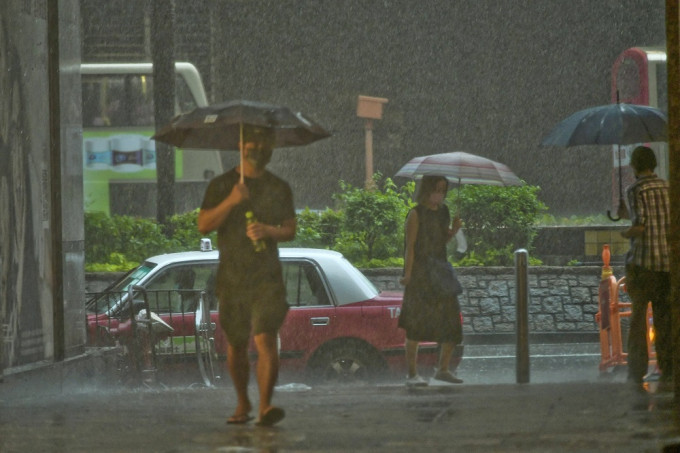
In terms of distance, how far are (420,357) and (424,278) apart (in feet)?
3.96

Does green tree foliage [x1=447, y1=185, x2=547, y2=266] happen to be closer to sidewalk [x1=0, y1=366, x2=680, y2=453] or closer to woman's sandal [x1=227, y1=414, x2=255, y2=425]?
sidewalk [x1=0, y1=366, x2=680, y2=453]

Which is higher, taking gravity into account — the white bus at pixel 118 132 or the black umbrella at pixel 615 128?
the white bus at pixel 118 132

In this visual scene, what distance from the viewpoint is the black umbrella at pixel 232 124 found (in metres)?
6.45

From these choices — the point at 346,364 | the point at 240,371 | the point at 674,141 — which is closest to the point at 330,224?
the point at 346,364

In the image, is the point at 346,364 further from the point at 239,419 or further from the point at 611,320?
the point at 239,419

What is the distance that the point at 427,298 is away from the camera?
31.4ft

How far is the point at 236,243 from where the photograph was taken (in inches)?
245

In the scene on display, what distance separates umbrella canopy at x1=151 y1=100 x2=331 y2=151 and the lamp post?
55.9 feet

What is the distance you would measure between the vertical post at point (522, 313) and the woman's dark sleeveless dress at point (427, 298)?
0.63m

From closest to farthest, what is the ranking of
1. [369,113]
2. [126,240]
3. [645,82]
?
[126,240]
[645,82]
[369,113]

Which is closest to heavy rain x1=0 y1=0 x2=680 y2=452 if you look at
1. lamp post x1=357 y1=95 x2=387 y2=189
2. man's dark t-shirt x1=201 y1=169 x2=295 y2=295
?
lamp post x1=357 y1=95 x2=387 y2=189

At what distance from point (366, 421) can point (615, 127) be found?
408cm

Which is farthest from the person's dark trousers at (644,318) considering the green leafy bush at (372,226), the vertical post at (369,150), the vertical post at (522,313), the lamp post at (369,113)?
the vertical post at (369,150)

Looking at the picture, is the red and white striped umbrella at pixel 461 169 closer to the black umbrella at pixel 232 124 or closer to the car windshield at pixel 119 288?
the car windshield at pixel 119 288
